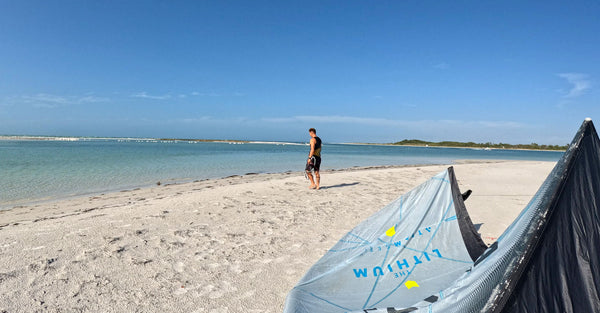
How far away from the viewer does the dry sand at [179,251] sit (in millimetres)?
3178

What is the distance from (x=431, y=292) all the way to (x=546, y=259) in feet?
4.51

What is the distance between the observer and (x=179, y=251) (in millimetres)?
4426

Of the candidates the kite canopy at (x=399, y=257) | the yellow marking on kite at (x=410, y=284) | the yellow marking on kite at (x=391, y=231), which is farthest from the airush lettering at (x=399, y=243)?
the yellow marking on kite at (x=410, y=284)

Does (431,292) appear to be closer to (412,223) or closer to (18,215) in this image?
(412,223)

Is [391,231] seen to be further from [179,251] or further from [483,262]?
[179,251]

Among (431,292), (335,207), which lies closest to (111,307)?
(431,292)

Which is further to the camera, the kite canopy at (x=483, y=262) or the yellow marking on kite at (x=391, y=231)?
the yellow marking on kite at (x=391, y=231)

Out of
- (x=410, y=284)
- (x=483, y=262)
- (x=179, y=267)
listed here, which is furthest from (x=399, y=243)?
(x=179, y=267)

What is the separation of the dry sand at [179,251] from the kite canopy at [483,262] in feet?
2.64

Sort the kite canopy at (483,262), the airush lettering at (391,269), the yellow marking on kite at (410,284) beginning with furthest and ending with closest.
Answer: the airush lettering at (391,269) < the yellow marking on kite at (410,284) < the kite canopy at (483,262)

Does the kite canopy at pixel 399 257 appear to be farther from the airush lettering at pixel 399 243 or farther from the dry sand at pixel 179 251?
the dry sand at pixel 179 251

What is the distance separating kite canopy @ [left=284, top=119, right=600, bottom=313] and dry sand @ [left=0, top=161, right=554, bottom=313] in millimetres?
806

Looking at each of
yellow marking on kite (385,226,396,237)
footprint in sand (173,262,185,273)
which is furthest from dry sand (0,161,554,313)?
yellow marking on kite (385,226,396,237)

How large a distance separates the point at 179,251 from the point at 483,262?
3.88m
